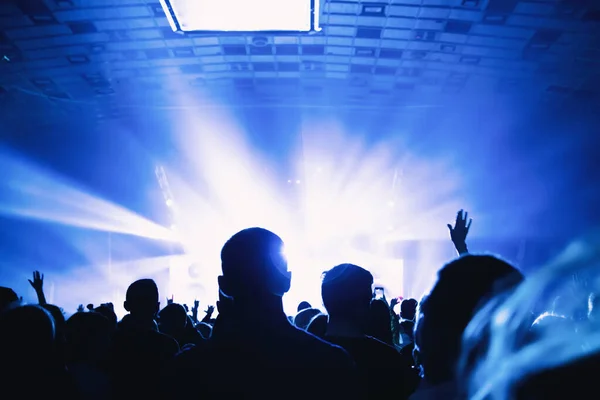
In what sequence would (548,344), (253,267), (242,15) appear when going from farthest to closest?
1. (242,15)
2. (253,267)
3. (548,344)

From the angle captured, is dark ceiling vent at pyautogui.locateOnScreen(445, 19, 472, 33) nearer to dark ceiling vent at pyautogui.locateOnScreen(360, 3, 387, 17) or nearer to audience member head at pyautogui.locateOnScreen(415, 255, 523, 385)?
dark ceiling vent at pyautogui.locateOnScreen(360, 3, 387, 17)

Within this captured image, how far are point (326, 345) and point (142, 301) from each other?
1.82 meters

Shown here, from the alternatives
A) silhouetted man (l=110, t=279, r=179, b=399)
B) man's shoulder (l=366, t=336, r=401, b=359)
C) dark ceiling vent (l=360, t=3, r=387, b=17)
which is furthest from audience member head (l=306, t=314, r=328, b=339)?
dark ceiling vent (l=360, t=3, r=387, b=17)

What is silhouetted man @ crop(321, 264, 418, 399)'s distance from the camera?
6.86 ft

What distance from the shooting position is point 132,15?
366 inches

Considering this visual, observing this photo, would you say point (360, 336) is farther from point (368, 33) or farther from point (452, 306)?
point (368, 33)

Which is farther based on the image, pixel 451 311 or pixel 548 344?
pixel 451 311

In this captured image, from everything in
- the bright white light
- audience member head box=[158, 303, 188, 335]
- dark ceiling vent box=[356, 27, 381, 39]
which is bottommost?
audience member head box=[158, 303, 188, 335]

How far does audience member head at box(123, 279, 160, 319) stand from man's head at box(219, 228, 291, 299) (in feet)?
4.82

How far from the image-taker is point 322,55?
11.0 m

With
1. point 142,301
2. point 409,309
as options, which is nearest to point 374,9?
point 409,309

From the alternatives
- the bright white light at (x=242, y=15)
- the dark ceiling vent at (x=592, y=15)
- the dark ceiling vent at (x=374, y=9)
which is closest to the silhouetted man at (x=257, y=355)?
the bright white light at (x=242, y=15)

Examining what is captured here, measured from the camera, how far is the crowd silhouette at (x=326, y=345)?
46 centimetres

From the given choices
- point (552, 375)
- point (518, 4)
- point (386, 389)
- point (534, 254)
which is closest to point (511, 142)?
point (534, 254)
